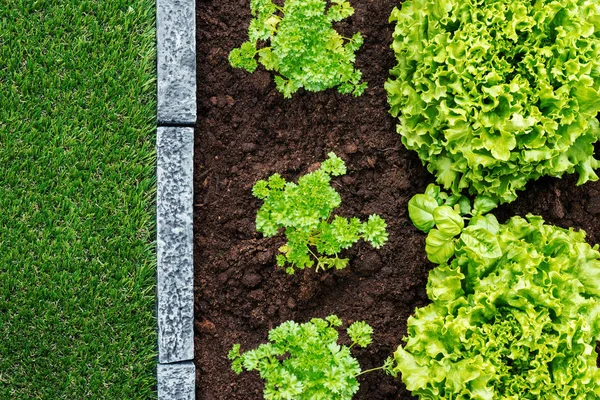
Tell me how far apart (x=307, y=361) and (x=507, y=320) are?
1094 millimetres

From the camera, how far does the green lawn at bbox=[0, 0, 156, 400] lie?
3.48 m

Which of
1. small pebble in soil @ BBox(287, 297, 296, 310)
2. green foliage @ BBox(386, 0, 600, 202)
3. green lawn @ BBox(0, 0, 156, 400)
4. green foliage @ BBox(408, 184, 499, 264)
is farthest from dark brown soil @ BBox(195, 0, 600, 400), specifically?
green foliage @ BBox(386, 0, 600, 202)

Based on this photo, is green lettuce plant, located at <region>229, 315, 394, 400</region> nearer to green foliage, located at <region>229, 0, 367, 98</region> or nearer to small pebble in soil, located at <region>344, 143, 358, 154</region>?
small pebble in soil, located at <region>344, 143, 358, 154</region>

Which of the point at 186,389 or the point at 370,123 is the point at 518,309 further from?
the point at 186,389

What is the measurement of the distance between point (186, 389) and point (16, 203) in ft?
4.68

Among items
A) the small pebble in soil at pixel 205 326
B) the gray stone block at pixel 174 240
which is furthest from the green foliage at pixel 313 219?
the small pebble in soil at pixel 205 326

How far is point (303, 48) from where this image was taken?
3504mm

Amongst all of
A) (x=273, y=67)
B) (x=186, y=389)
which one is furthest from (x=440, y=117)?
(x=186, y=389)

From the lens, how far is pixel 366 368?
358cm

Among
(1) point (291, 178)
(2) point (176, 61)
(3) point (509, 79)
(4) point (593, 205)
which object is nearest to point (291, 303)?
(1) point (291, 178)

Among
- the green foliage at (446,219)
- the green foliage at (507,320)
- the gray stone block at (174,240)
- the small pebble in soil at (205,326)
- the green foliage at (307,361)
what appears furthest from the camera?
the small pebble in soil at (205,326)

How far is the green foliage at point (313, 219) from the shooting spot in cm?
A: 352

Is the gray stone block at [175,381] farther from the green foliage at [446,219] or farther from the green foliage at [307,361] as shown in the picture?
the green foliage at [446,219]

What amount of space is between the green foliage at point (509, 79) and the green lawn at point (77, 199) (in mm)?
1612
